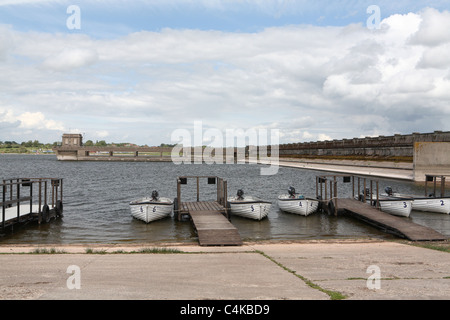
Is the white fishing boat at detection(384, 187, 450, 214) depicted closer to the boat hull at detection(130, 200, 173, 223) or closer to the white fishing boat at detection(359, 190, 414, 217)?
the white fishing boat at detection(359, 190, 414, 217)

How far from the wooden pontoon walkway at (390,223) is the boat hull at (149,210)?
13510 mm

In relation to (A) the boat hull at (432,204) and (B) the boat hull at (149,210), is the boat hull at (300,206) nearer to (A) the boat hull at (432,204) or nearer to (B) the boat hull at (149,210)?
(A) the boat hull at (432,204)

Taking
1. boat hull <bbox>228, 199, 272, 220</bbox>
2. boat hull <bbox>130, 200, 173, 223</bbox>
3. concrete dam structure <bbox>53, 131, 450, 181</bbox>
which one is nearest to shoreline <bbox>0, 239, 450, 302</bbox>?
boat hull <bbox>130, 200, 173, 223</bbox>

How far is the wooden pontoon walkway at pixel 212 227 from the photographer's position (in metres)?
18.0

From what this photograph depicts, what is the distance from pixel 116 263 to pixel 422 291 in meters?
8.77

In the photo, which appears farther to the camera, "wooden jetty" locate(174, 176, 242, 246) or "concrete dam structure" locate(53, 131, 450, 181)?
"concrete dam structure" locate(53, 131, 450, 181)

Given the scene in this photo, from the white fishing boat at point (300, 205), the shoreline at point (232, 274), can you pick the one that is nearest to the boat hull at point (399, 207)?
the white fishing boat at point (300, 205)

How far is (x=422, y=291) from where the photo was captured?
29.6 ft

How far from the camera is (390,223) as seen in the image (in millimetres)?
23000

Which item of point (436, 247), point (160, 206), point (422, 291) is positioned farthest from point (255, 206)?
point (422, 291)

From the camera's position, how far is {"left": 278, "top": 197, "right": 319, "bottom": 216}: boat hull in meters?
29.9

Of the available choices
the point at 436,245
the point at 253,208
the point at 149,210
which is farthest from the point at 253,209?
the point at 436,245

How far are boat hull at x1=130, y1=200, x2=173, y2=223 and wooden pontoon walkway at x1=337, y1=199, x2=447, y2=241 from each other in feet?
44.3
